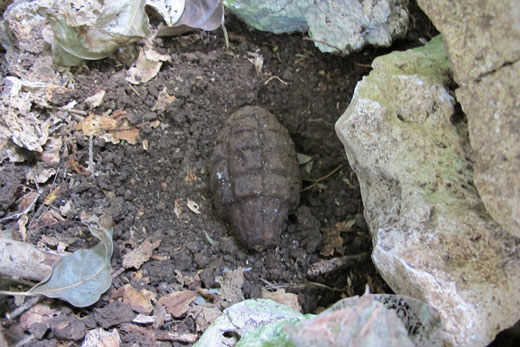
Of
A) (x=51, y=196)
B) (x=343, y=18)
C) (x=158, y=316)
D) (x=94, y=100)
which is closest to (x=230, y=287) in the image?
(x=158, y=316)

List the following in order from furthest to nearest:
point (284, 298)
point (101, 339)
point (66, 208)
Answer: point (66, 208) → point (284, 298) → point (101, 339)

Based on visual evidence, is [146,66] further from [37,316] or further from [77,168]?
[37,316]

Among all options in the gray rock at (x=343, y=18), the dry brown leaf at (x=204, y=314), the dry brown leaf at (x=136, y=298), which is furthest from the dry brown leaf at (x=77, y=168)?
the gray rock at (x=343, y=18)

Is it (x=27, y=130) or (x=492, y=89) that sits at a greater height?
(x=492, y=89)

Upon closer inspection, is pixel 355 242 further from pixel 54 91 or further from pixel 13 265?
pixel 54 91

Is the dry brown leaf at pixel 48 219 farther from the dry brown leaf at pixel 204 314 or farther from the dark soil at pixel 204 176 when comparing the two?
the dry brown leaf at pixel 204 314

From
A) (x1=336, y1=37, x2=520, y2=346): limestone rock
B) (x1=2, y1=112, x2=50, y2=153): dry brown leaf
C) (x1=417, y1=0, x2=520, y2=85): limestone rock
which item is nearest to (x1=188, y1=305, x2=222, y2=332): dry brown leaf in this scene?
(x1=336, y1=37, x2=520, y2=346): limestone rock

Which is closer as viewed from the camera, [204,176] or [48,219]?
[48,219]
